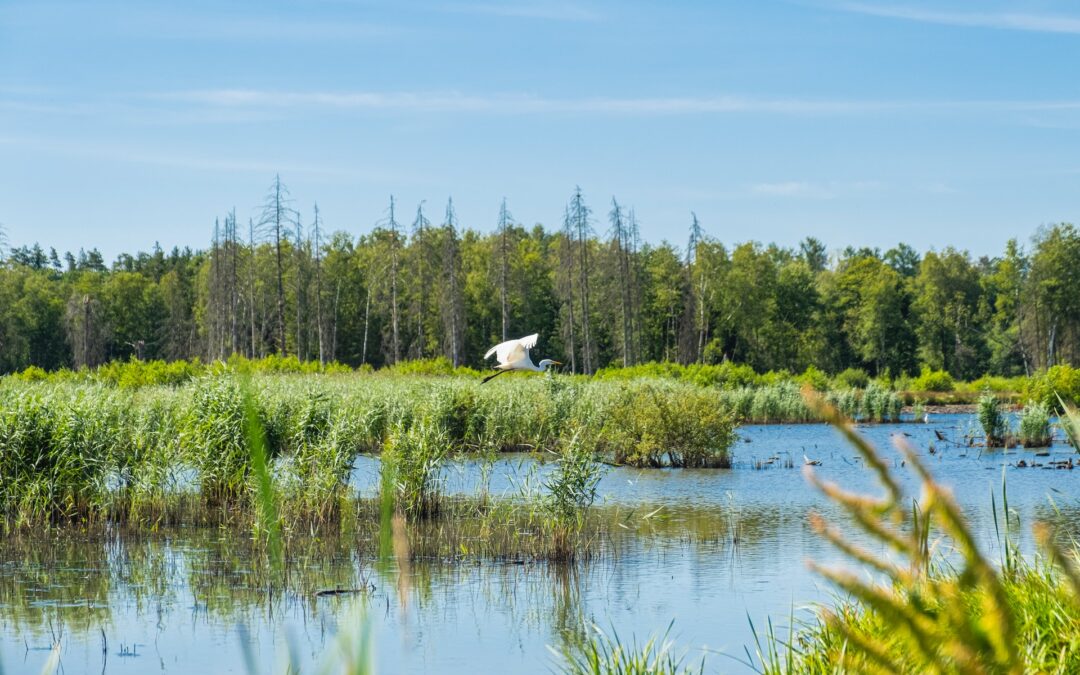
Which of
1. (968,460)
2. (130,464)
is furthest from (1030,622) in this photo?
(968,460)

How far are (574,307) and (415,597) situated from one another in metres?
61.7

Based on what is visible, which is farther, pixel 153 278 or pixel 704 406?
pixel 153 278

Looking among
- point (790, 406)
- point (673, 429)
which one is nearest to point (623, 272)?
point (790, 406)

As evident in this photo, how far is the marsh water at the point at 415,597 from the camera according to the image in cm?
931

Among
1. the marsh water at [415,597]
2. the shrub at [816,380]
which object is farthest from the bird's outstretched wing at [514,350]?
the shrub at [816,380]

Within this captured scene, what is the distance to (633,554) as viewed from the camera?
13.4 meters

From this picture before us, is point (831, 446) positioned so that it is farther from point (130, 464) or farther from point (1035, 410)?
point (130, 464)

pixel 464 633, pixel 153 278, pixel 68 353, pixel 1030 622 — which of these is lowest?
pixel 464 633

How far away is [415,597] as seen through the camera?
1135 centimetres

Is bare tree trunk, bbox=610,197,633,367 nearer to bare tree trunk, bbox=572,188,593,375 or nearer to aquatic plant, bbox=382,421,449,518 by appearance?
bare tree trunk, bbox=572,188,593,375

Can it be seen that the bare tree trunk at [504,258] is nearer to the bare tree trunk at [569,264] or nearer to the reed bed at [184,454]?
the bare tree trunk at [569,264]

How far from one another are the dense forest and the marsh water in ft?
164

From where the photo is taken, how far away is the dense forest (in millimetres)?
69812

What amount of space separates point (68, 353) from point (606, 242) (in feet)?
137
